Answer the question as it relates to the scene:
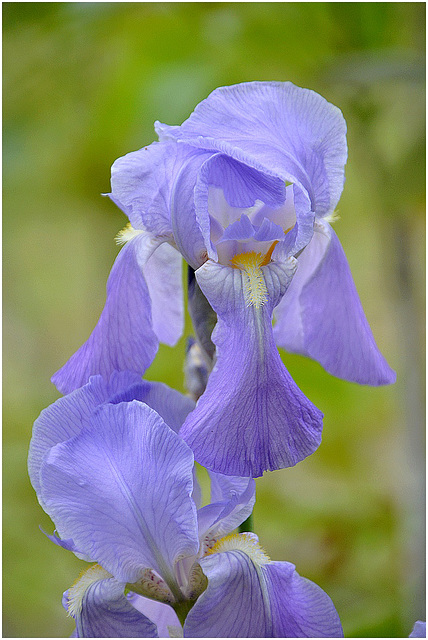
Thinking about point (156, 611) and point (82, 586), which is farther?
point (156, 611)

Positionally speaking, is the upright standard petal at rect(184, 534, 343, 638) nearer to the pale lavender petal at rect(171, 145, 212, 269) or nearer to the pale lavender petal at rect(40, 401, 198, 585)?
the pale lavender petal at rect(40, 401, 198, 585)

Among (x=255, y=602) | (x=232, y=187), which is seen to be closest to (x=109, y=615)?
(x=255, y=602)

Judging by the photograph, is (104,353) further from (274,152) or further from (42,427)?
(274,152)

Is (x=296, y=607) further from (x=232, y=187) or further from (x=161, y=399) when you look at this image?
(x=232, y=187)

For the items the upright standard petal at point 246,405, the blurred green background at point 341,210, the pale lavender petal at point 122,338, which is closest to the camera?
the upright standard petal at point 246,405

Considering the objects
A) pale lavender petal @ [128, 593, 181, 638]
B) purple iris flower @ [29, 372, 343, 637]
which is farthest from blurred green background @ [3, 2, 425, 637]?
purple iris flower @ [29, 372, 343, 637]

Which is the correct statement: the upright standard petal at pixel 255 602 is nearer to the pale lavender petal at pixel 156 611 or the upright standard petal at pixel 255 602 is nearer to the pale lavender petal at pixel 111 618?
the pale lavender petal at pixel 111 618

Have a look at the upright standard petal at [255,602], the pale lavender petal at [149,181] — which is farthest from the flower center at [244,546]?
the pale lavender petal at [149,181]
